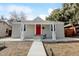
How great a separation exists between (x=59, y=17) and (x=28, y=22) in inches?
405

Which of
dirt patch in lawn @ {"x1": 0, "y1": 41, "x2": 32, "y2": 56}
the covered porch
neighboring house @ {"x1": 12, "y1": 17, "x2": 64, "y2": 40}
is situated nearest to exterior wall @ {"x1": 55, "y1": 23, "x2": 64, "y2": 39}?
neighboring house @ {"x1": 12, "y1": 17, "x2": 64, "y2": 40}

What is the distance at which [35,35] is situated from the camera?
1834 cm

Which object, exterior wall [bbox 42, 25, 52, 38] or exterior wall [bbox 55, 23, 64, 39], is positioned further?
exterior wall [bbox 55, 23, 64, 39]

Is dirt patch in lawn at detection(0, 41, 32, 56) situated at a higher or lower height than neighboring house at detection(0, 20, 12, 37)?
lower

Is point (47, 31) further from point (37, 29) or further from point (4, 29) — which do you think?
point (4, 29)

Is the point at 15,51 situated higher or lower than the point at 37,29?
lower

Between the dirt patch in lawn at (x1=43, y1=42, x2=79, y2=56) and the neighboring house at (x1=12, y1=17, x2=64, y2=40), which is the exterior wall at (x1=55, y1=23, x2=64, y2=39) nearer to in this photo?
the neighboring house at (x1=12, y1=17, x2=64, y2=40)

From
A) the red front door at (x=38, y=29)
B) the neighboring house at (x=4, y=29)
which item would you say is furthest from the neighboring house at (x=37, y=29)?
the neighboring house at (x=4, y=29)

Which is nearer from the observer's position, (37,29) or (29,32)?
(29,32)

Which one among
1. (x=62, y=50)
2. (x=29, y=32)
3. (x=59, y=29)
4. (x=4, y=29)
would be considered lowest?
(x=62, y=50)

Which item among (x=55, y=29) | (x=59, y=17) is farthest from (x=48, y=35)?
(x=59, y=17)

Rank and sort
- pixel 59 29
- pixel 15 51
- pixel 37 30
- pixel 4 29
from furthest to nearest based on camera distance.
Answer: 1. pixel 4 29
2. pixel 59 29
3. pixel 37 30
4. pixel 15 51

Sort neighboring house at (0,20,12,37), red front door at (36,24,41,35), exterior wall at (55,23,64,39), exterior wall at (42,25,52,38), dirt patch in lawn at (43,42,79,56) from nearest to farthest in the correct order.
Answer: dirt patch in lawn at (43,42,79,56) → exterior wall at (42,25,52,38) → red front door at (36,24,41,35) → exterior wall at (55,23,64,39) → neighboring house at (0,20,12,37)

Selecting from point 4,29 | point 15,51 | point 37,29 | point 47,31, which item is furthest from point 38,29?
point 15,51
